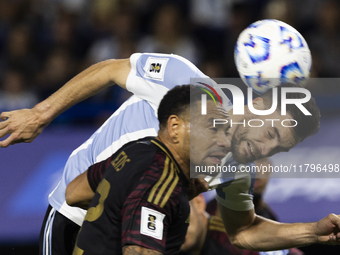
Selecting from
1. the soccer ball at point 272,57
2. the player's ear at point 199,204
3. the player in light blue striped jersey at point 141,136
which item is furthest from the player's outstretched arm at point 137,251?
the player's ear at point 199,204

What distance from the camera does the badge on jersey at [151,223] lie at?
1.86 m

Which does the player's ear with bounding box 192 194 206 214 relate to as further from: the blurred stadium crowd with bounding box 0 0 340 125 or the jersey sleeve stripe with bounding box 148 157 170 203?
the blurred stadium crowd with bounding box 0 0 340 125

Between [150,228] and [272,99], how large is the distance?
52.6 inches

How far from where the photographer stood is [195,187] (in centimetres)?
230

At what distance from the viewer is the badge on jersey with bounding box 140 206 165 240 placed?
1858 millimetres

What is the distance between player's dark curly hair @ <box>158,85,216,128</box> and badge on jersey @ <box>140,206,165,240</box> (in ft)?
1.64

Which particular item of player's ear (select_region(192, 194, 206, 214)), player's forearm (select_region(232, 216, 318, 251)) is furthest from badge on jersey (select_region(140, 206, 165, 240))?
player's ear (select_region(192, 194, 206, 214))

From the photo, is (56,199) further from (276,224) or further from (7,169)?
(7,169)

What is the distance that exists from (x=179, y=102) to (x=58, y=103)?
909 millimetres

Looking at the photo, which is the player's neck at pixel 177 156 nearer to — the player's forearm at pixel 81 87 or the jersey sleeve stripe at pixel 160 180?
the jersey sleeve stripe at pixel 160 180

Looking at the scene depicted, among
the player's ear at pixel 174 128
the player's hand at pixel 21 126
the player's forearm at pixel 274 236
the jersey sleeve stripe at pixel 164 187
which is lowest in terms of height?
the player's forearm at pixel 274 236

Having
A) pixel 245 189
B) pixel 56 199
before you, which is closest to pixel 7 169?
pixel 56 199

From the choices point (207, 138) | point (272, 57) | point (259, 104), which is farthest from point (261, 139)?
point (207, 138)

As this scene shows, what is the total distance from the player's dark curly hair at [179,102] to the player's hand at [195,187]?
0.32 m
